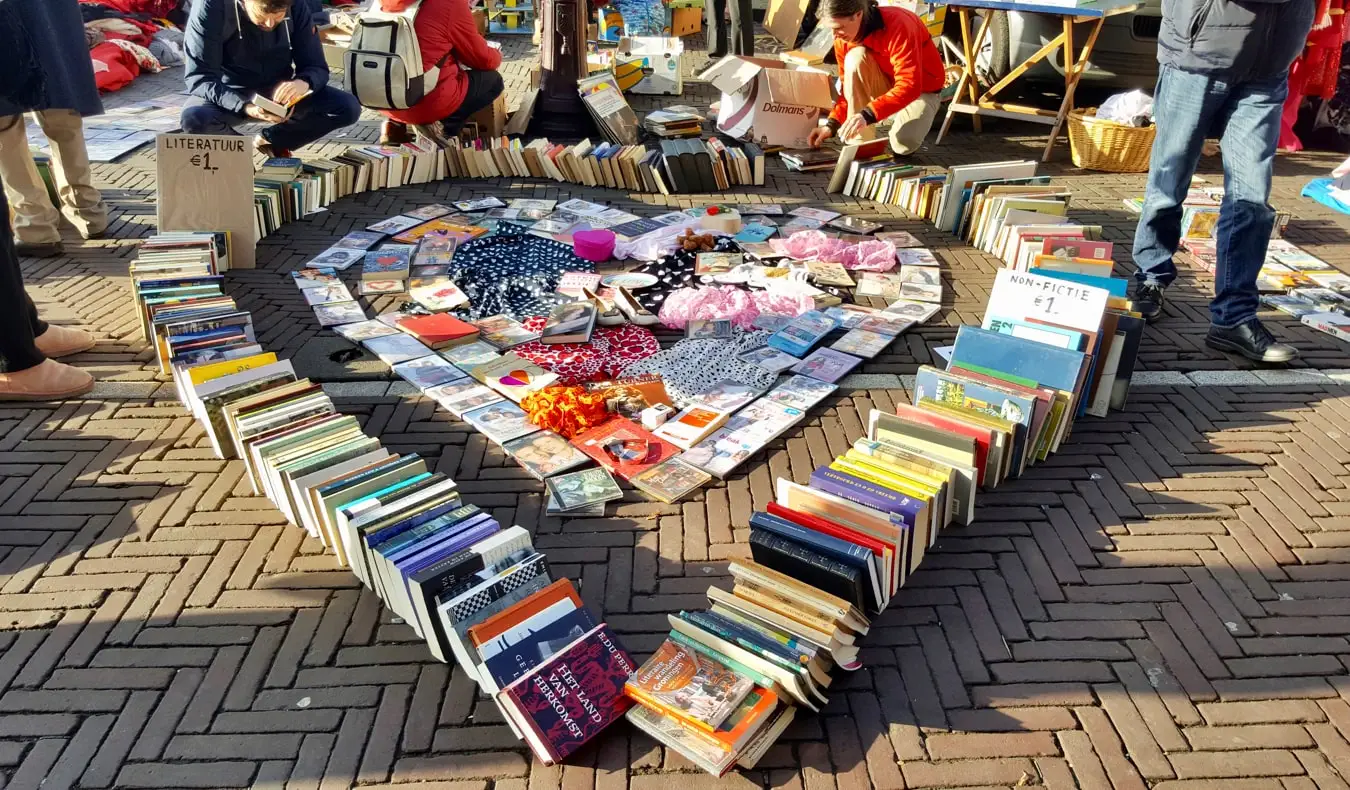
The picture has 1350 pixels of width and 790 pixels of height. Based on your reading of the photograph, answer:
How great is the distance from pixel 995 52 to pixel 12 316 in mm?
7440

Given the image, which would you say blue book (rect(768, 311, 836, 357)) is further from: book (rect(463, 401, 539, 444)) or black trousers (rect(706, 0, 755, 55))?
black trousers (rect(706, 0, 755, 55))

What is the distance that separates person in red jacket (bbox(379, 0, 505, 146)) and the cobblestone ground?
10.7 ft

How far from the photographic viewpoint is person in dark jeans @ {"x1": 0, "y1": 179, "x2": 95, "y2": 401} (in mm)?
3836

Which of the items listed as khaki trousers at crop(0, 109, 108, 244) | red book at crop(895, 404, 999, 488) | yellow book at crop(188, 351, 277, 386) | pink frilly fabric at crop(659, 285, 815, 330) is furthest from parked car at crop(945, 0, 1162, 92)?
khaki trousers at crop(0, 109, 108, 244)

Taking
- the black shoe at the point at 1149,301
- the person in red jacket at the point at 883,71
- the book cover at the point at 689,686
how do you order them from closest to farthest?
the book cover at the point at 689,686, the black shoe at the point at 1149,301, the person in red jacket at the point at 883,71

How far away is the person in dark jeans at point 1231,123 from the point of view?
13.7 feet

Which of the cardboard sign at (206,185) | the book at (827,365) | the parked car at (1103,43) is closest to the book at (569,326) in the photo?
the book at (827,365)

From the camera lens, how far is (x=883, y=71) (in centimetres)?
693

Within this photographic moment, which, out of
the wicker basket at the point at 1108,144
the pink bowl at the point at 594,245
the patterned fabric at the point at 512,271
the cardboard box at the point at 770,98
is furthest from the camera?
the cardboard box at the point at 770,98

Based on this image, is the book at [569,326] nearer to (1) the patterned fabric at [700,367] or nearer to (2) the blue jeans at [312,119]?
(1) the patterned fabric at [700,367]

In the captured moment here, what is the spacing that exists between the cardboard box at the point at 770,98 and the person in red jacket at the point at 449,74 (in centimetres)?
175

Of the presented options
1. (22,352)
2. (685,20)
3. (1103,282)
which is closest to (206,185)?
(22,352)

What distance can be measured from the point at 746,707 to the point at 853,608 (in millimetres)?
437

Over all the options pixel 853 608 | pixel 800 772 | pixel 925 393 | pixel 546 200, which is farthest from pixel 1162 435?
Result: pixel 546 200
